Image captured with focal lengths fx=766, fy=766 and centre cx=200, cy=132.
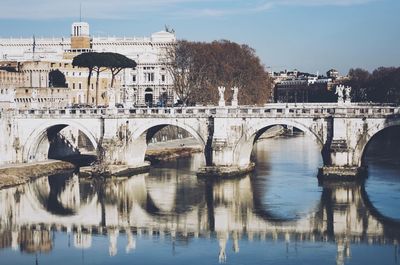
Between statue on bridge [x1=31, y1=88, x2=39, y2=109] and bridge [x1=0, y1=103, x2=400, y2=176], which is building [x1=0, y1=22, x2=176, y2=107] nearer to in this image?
statue on bridge [x1=31, y1=88, x2=39, y2=109]

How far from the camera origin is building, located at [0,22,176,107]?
71.8 meters

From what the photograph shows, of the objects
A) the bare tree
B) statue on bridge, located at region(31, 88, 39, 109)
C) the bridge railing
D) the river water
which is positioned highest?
the bare tree

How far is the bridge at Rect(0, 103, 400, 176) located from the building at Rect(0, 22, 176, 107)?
18.0 metres

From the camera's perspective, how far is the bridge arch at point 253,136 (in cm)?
4450

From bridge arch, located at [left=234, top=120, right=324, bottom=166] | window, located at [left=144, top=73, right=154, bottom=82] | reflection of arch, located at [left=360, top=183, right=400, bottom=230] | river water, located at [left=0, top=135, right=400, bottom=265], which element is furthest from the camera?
window, located at [left=144, top=73, right=154, bottom=82]

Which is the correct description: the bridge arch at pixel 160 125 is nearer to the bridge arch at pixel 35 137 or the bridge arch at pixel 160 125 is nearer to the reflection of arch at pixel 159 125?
the reflection of arch at pixel 159 125

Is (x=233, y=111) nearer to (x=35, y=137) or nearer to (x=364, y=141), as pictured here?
(x=364, y=141)

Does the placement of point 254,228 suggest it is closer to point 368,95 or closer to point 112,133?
point 112,133

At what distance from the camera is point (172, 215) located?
35.4 m

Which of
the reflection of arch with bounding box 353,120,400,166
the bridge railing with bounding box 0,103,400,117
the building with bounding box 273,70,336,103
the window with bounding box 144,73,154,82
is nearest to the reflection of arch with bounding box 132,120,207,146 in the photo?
the bridge railing with bounding box 0,103,400,117

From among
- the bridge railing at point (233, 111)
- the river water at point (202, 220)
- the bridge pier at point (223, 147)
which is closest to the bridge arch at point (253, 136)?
the bridge pier at point (223, 147)

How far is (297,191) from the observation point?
133 ft

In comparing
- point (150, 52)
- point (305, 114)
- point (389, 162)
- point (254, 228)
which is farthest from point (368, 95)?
point (254, 228)

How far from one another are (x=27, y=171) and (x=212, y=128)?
11.4 m
